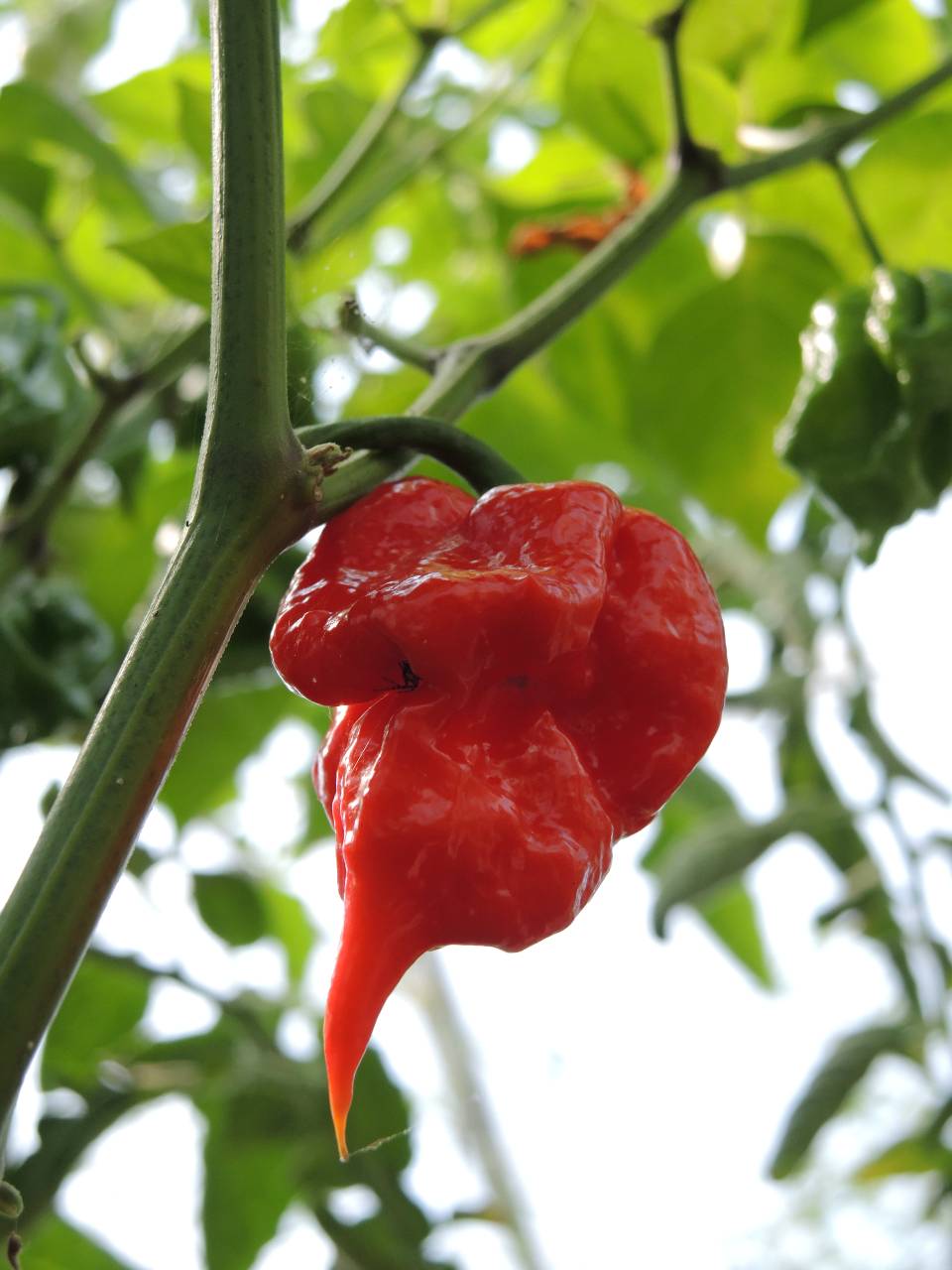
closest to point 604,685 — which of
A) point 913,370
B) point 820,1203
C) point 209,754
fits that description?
point 913,370

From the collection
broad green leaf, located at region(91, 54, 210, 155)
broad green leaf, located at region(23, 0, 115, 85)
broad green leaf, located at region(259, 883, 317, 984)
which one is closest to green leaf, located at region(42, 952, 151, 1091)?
broad green leaf, located at region(259, 883, 317, 984)

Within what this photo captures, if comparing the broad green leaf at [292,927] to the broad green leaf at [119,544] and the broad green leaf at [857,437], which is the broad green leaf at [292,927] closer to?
the broad green leaf at [119,544]

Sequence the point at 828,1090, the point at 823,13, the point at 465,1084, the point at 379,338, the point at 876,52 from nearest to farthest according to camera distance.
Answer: the point at 379,338 → the point at 823,13 → the point at 828,1090 → the point at 876,52 → the point at 465,1084

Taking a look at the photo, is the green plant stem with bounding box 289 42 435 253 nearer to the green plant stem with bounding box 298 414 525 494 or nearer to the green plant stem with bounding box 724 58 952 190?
the green plant stem with bounding box 724 58 952 190

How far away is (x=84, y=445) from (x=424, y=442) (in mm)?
309

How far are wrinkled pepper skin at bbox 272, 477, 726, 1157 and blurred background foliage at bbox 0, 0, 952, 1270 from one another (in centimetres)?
13

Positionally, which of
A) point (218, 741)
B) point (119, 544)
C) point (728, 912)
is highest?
point (119, 544)

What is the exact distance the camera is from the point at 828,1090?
881mm

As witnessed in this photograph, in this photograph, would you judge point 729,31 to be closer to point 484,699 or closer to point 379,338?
point 379,338

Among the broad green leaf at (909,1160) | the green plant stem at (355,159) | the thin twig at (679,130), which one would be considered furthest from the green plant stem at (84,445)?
the broad green leaf at (909,1160)

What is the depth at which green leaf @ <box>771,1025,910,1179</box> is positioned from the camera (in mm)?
866

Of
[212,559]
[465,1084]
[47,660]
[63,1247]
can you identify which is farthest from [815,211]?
[465,1084]

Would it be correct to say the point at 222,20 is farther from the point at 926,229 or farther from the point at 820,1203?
the point at 820,1203

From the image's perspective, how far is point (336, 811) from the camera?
380 millimetres
